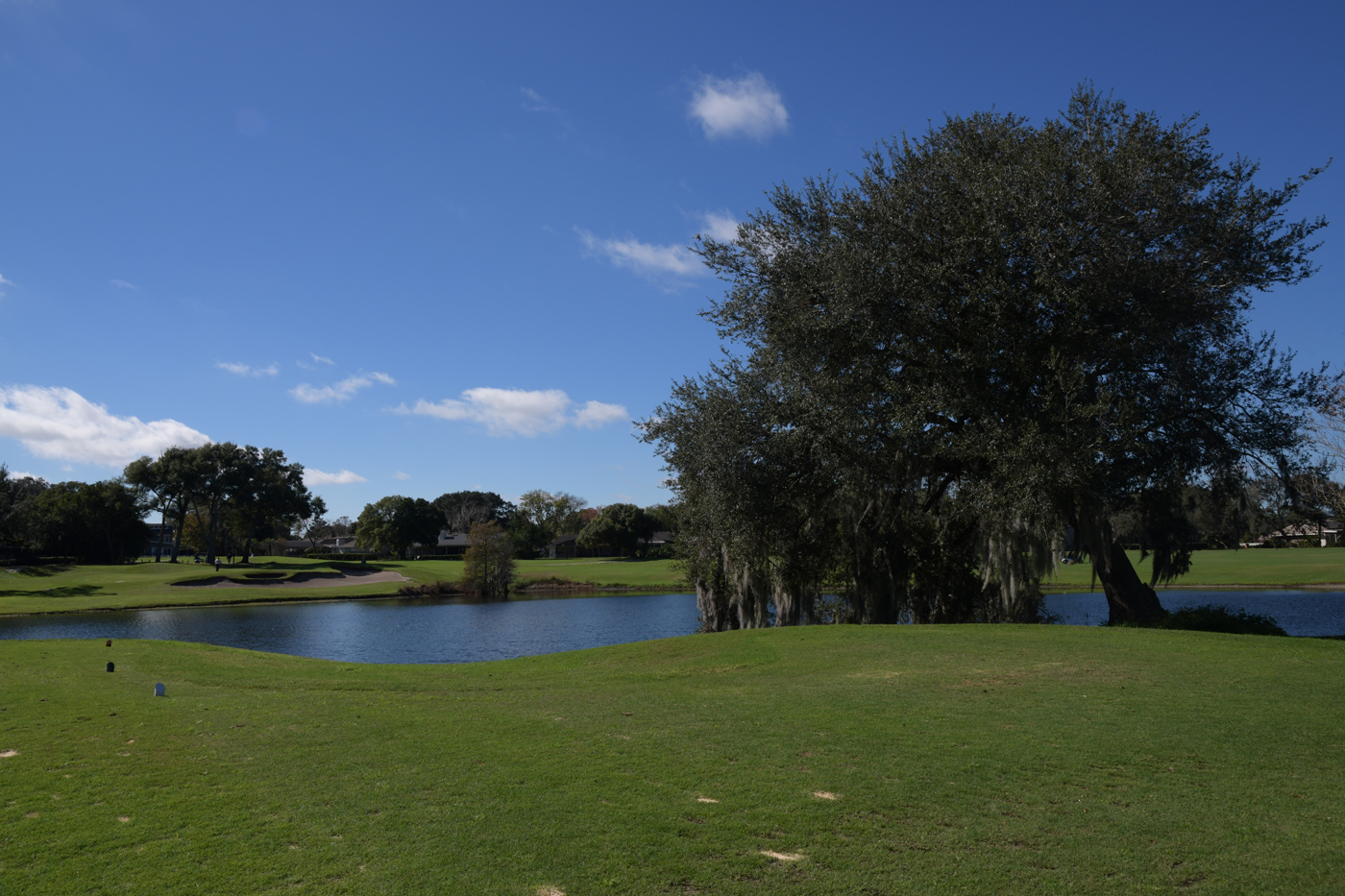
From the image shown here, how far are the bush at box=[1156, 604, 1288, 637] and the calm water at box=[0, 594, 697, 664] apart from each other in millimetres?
20713

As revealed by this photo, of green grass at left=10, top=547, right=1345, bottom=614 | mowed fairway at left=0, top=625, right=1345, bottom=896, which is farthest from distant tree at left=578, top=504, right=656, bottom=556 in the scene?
mowed fairway at left=0, top=625, right=1345, bottom=896

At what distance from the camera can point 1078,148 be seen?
18.5 metres

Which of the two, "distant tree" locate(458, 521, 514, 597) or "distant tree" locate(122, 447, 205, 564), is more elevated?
"distant tree" locate(122, 447, 205, 564)

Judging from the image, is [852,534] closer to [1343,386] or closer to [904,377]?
[904,377]

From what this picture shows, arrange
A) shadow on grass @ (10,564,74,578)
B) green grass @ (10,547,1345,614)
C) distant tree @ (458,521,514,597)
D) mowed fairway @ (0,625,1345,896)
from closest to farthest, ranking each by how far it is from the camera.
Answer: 1. mowed fairway @ (0,625,1345,896)
2. green grass @ (10,547,1345,614)
3. distant tree @ (458,521,514,597)
4. shadow on grass @ (10,564,74,578)

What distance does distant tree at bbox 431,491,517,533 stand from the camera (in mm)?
149750

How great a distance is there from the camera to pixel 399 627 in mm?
42312

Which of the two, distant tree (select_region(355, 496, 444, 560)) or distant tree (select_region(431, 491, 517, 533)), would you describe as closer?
distant tree (select_region(355, 496, 444, 560))

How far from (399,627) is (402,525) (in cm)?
6888

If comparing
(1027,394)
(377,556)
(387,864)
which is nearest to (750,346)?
(1027,394)

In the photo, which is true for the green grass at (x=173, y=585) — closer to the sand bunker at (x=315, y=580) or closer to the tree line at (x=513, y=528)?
the sand bunker at (x=315, y=580)

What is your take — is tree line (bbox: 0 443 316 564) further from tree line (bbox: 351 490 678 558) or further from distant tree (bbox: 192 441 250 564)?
tree line (bbox: 351 490 678 558)

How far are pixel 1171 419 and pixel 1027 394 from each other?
3304mm

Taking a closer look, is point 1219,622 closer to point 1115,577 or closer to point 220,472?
point 1115,577
